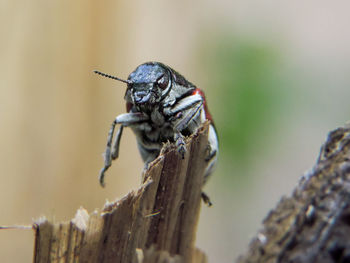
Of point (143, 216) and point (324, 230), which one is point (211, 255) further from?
point (324, 230)

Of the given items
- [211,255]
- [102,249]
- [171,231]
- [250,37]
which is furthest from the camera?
[211,255]

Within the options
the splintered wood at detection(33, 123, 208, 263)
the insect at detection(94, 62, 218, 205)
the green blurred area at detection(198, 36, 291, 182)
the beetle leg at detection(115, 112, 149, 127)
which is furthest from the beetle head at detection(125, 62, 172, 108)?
the green blurred area at detection(198, 36, 291, 182)

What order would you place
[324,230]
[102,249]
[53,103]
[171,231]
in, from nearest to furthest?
[324,230] → [102,249] → [171,231] → [53,103]

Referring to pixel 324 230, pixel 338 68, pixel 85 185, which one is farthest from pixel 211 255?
pixel 324 230

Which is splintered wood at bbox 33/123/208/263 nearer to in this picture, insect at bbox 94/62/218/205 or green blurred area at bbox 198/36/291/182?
insect at bbox 94/62/218/205

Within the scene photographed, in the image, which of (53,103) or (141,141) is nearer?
(141,141)

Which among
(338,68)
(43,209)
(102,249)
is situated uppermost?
(338,68)

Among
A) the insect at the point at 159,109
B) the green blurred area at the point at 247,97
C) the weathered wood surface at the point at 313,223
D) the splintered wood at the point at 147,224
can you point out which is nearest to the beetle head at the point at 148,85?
the insect at the point at 159,109

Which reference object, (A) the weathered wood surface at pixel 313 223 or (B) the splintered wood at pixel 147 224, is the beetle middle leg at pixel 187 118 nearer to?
(B) the splintered wood at pixel 147 224
